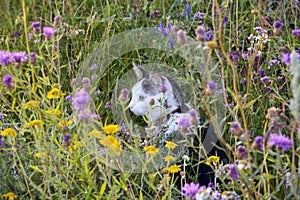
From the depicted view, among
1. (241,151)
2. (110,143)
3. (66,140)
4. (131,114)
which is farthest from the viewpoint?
(131,114)

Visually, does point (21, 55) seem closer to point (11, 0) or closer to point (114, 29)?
point (114, 29)

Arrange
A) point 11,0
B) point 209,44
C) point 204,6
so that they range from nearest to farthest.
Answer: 1. point 209,44
2. point 204,6
3. point 11,0

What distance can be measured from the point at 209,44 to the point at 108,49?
1441 millimetres

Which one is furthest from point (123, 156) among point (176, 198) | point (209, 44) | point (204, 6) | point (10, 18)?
point (10, 18)

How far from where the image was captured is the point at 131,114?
2553 millimetres

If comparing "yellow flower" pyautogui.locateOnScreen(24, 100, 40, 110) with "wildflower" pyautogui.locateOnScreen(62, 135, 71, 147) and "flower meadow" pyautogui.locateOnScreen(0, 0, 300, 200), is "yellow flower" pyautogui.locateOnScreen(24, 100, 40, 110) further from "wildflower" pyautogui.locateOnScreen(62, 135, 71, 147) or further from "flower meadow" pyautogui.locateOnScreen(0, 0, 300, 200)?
"wildflower" pyautogui.locateOnScreen(62, 135, 71, 147)

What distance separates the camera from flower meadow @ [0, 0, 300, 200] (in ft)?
4.74

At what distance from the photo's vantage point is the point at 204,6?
3.19 metres

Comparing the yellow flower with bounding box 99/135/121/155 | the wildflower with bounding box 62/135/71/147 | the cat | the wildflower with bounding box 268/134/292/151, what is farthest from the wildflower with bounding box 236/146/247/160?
the cat

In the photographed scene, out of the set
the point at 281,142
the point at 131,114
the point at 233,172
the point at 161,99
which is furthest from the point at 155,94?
the point at 281,142

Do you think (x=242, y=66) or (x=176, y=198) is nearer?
(x=176, y=198)

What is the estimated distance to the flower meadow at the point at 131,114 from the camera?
144 cm

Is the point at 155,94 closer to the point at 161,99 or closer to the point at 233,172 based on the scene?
the point at 161,99

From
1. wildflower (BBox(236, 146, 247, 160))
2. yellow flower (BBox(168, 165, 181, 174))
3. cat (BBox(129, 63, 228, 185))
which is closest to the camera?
wildflower (BBox(236, 146, 247, 160))
